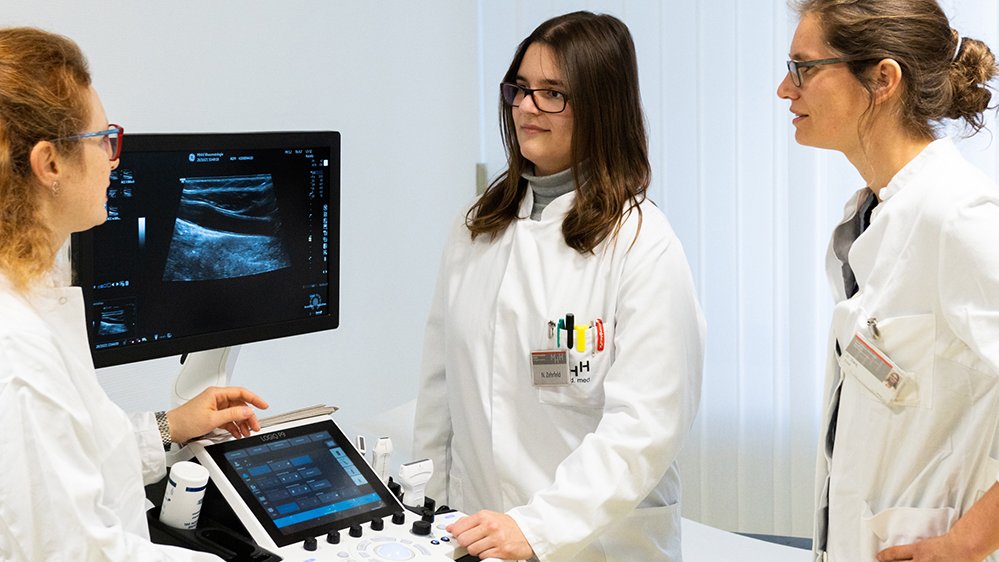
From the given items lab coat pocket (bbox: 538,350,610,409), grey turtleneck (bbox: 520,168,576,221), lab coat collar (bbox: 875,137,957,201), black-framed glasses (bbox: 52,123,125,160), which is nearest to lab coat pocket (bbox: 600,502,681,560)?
lab coat pocket (bbox: 538,350,610,409)

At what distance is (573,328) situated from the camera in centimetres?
170

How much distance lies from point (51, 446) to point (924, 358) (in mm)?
1086

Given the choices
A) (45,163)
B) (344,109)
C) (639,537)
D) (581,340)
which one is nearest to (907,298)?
(581,340)

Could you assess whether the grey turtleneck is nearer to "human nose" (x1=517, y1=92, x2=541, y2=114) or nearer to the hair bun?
"human nose" (x1=517, y1=92, x2=541, y2=114)

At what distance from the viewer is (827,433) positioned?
160cm

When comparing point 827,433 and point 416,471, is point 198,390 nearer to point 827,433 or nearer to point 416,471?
point 416,471

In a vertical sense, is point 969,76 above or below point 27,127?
above

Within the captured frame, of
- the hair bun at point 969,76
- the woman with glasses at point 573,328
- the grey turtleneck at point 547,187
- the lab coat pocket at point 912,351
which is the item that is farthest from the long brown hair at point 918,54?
the grey turtleneck at point 547,187

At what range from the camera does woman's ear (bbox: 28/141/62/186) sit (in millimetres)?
1132

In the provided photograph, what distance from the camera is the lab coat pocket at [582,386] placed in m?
1.69

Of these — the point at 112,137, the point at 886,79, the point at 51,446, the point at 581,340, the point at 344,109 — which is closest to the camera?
the point at 51,446

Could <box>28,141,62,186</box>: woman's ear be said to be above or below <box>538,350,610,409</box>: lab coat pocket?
above

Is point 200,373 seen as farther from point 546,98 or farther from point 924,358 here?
point 924,358

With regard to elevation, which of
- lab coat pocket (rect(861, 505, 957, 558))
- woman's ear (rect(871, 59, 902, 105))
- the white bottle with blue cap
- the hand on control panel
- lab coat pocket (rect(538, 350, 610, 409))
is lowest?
the hand on control panel
